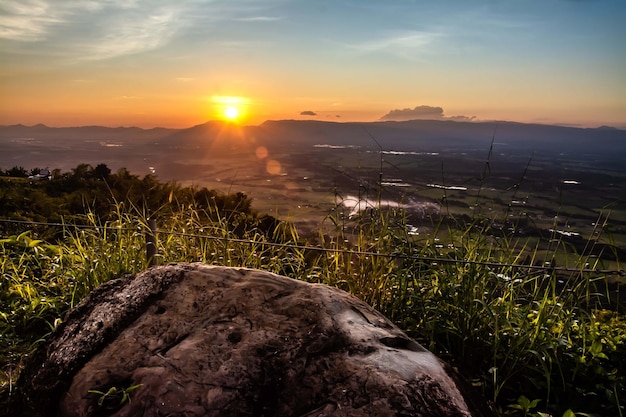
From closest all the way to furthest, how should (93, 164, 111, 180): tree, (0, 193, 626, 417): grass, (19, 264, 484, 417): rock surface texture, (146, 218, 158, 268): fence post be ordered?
1. (19, 264, 484, 417): rock surface texture
2. (0, 193, 626, 417): grass
3. (146, 218, 158, 268): fence post
4. (93, 164, 111, 180): tree

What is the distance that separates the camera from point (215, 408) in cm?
175

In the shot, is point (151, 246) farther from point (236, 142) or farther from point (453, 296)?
point (236, 142)

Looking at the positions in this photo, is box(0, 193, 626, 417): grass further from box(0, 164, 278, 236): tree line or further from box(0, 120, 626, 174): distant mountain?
box(0, 120, 626, 174): distant mountain

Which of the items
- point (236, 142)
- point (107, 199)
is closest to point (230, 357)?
point (107, 199)

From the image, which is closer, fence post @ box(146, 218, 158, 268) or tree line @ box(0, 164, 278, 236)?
fence post @ box(146, 218, 158, 268)

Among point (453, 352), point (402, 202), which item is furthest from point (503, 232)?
point (453, 352)

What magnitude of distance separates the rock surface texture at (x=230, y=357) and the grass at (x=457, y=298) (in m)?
0.73

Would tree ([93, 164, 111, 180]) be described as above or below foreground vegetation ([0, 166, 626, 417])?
above

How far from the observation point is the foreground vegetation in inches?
110

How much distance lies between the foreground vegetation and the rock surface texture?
71 cm

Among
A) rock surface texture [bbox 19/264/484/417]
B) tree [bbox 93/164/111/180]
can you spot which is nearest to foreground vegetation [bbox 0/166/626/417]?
rock surface texture [bbox 19/264/484/417]

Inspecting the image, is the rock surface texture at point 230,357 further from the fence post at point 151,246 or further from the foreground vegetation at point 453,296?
the fence post at point 151,246

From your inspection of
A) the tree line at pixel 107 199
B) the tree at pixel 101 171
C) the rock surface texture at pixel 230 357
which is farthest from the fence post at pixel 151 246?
the tree at pixel 101 171

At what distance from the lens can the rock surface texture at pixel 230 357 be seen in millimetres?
1754
